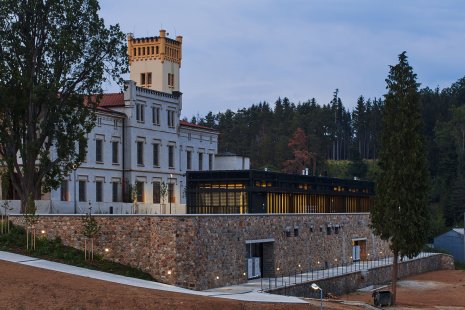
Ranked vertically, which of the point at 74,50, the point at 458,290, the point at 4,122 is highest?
the point at 74,50

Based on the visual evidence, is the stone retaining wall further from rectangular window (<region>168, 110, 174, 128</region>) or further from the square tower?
the square tower

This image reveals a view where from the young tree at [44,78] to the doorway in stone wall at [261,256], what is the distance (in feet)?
42.9

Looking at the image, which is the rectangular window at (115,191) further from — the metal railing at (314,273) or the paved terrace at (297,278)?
the paved terrace at (297,278)

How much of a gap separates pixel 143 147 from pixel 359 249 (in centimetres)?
2185

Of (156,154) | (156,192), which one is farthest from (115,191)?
(156,154)

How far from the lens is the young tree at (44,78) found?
54750mm

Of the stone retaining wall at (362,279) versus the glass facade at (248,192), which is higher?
the glass facade at (248,192)

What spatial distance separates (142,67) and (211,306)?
53.4 meters

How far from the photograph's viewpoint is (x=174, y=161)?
84812 millimetres

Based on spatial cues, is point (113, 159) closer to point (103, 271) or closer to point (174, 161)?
point (174, 161)

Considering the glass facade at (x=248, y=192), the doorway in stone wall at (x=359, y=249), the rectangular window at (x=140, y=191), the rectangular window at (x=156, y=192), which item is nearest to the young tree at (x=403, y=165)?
the glass facade at (x=248, y=192)

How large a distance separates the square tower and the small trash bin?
1670 inches

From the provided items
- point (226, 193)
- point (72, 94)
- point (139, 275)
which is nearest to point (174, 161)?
point (226, 193)

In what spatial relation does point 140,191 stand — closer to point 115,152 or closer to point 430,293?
point 115,152
